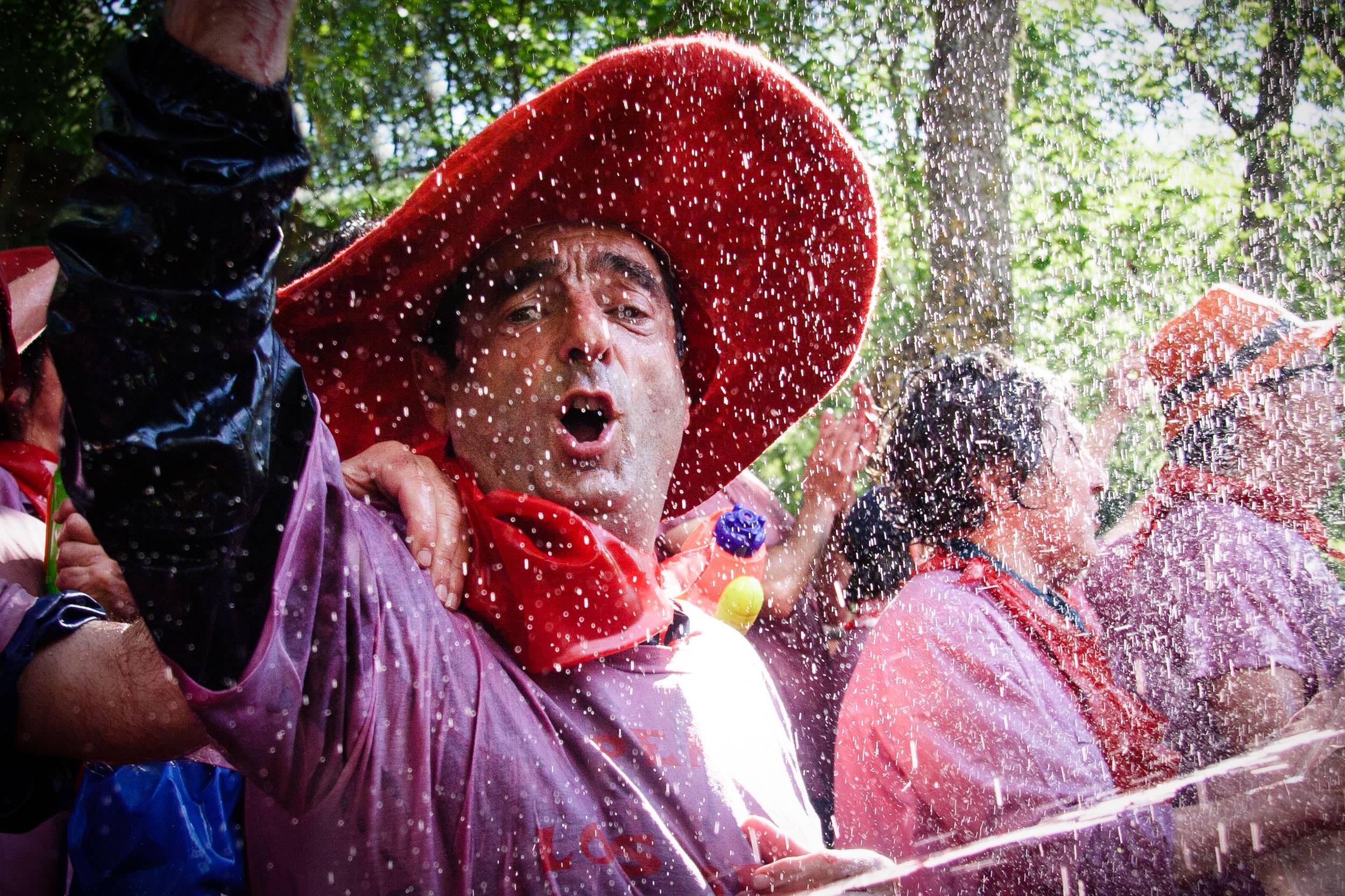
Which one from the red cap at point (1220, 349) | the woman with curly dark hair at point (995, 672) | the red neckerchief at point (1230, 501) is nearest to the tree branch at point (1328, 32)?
the red cap at point (1220, 349)

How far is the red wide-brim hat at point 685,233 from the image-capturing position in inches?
67.3

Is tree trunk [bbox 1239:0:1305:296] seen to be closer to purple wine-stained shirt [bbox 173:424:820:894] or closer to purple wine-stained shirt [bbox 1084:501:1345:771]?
purple wine-stained shirt [bbox 1084:501:1345:771]

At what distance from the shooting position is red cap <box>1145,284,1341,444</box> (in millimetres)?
3102

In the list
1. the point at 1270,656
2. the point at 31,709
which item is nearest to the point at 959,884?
the point at 1270,656

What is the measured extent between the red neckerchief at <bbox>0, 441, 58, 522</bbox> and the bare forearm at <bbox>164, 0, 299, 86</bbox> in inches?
60.7

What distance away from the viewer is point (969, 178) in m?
5.68

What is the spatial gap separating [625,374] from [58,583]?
43.3 inches

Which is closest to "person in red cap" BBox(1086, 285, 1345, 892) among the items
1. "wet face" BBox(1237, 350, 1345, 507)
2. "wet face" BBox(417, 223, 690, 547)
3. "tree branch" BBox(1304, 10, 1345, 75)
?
"wet face" BBox(1237, 350, 1345, 507)

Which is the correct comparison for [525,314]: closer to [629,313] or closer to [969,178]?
[629,313]

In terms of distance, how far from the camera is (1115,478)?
5.03 metres

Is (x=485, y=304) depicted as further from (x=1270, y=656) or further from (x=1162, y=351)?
(x=1162, y=351)

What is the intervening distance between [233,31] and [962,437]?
2196 mm

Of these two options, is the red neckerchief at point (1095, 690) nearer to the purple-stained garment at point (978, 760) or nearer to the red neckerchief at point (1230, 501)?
the purple-stained garment at point (978, 760)

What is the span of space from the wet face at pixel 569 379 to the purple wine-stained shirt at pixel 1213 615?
1.66 meters
